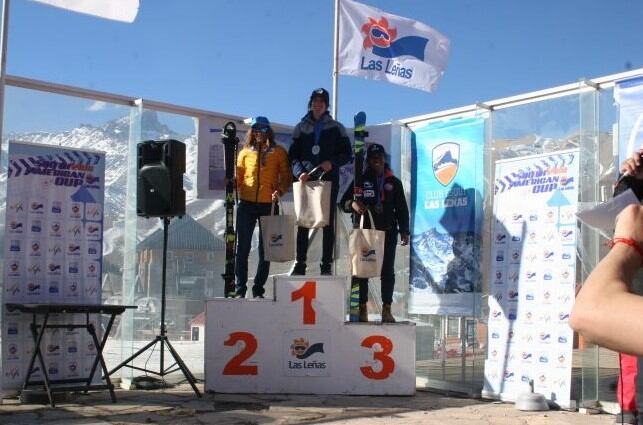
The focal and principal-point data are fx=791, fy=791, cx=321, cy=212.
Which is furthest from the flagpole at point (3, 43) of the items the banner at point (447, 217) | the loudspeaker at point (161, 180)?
the banner at point (447, 217)

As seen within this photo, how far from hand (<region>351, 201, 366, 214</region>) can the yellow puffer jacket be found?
2.29ft

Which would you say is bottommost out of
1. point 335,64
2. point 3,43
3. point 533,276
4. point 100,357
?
point 100,357

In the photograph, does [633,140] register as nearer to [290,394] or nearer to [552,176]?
[552,176]

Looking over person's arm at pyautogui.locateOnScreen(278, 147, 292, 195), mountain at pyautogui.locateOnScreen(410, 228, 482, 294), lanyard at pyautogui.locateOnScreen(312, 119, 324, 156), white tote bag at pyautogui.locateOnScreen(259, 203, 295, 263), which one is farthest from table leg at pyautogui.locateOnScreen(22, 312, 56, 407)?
mountain at pyautogui.locateOnScreen(410, 228, 482, 294)

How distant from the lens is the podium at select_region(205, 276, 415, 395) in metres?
6.77

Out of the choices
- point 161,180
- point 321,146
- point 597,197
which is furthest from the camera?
point 321,146

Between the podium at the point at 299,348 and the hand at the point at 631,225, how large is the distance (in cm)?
553

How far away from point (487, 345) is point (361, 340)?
3.73 ft

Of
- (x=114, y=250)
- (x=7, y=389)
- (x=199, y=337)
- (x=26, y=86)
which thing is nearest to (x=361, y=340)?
(x=199, y=337)

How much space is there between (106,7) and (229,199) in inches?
78.5

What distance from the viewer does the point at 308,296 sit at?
683 centimetres

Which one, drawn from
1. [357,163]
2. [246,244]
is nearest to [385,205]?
[357,163]

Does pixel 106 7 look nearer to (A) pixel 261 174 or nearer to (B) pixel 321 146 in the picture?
(A) pixel 261 174

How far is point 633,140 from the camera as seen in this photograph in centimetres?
596
